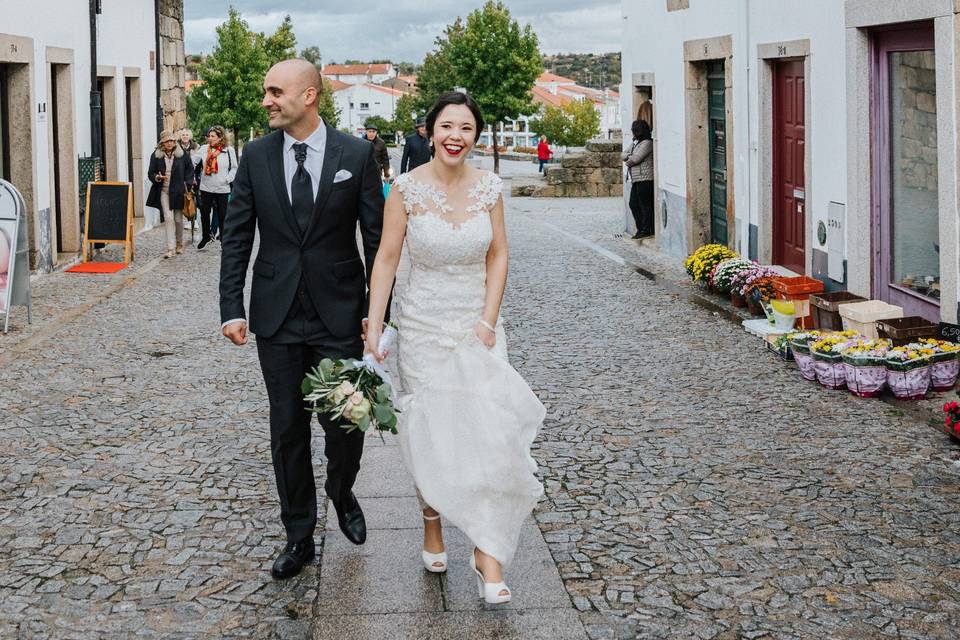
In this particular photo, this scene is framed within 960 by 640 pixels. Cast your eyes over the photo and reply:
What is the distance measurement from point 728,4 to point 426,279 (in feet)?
33.6

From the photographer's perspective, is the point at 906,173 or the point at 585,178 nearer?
the point at 906,173

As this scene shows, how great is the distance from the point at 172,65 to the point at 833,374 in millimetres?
18380

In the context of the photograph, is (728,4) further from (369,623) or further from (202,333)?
(369,623)

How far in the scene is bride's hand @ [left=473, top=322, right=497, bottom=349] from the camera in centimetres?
477

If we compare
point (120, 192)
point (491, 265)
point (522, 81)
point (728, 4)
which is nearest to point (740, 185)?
point (728, 4)

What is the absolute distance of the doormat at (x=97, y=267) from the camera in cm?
1559

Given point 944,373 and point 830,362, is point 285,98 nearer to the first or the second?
point 830,362

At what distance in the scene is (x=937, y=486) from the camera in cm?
627

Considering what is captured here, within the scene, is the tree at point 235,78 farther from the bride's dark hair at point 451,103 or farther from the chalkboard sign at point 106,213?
the bride's dark hair at point 451,103

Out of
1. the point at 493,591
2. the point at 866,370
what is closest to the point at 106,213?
the point at 866,370

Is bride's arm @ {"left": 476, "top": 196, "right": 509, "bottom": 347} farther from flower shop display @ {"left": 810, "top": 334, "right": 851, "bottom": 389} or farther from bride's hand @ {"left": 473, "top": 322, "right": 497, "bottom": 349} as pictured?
flower shop display @ {"left": 810, "top": 334, "right": 851, "bottom": 389}

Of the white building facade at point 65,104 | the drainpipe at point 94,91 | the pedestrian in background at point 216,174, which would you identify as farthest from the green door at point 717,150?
the drainpipe at point 94,91

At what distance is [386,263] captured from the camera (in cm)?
492

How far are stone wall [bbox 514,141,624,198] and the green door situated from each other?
15852 mm
